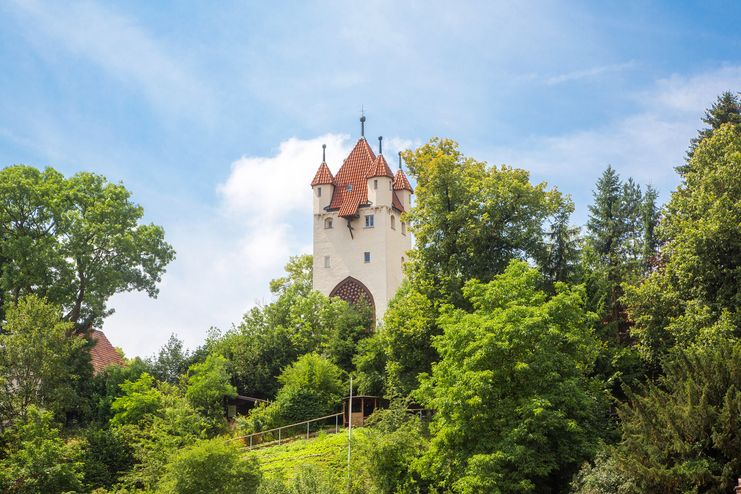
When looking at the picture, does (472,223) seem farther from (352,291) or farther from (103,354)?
(103,354)

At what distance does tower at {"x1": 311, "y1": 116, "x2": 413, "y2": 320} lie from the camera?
175ft

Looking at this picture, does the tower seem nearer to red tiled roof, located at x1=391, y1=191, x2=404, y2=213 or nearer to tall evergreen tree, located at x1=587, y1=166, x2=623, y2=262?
red tiled roof, located at x1=391, y1=191, x2=404, y2=213

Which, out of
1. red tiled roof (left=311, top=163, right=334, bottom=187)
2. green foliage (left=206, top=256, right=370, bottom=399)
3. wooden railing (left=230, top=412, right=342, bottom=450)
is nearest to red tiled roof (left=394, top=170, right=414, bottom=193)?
red tiled roof (left=311, top=163, right=334, bottom=187)

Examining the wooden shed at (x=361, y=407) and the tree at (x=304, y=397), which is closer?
the wooden shed at (x=361, y=407)

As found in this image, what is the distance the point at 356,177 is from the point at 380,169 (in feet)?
7.43

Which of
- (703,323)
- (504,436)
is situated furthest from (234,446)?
(703,323)

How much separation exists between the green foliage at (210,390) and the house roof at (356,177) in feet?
51.0

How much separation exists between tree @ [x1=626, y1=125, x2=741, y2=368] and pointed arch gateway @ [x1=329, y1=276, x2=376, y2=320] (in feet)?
75.1

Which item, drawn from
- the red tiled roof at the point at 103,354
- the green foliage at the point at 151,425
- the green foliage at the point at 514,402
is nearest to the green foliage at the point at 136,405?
the green foliage at the point at 151,425

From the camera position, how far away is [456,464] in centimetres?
2720

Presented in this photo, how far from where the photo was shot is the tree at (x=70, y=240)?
39594 mm

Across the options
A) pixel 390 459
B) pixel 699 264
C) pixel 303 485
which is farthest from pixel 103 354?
pixel 699 264

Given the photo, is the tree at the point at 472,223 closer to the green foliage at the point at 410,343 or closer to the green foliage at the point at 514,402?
the green foliage at the point at 410,343

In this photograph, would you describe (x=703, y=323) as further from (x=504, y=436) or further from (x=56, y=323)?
(x=56, y=323)
